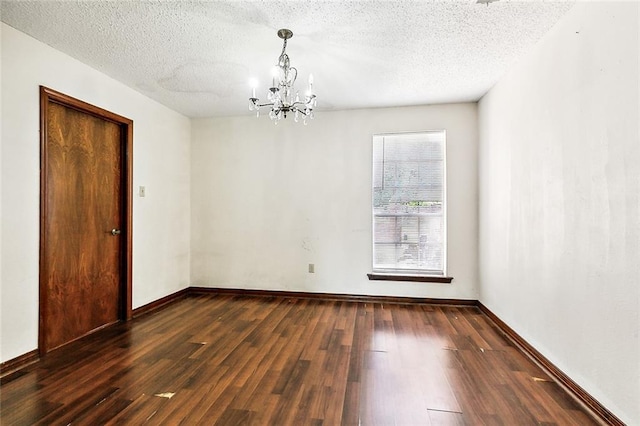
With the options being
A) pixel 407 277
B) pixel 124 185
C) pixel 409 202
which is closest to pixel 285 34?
pixel 124 185

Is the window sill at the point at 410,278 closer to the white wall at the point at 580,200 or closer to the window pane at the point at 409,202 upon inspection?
the window pane at the point at 409,202

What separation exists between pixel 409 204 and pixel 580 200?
2.20 meters

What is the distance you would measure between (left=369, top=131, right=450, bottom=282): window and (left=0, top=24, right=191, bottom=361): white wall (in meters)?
2.84

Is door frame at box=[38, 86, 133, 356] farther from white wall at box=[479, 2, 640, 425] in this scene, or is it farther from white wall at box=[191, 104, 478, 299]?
white wall at box=[479, 2, 640, 425]

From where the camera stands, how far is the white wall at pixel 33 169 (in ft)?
7.63

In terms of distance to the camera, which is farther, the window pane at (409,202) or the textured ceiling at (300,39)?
the window pane at (409,202)

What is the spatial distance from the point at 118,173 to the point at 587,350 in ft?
14.3

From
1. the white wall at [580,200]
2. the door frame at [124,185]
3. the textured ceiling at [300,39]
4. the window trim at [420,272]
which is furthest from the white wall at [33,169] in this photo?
the white wall at [580,200]

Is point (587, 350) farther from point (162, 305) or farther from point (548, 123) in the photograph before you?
point (162, 305)

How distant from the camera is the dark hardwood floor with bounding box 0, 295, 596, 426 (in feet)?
6.06

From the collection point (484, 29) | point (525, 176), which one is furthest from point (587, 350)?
point (484, 29)

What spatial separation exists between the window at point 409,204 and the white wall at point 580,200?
105 centimetres

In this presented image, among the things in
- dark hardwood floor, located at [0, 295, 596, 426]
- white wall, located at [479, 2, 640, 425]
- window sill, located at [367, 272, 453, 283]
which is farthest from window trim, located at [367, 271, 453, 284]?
white wall, located at [479, 2, 640, 425]

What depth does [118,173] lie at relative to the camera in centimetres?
346
